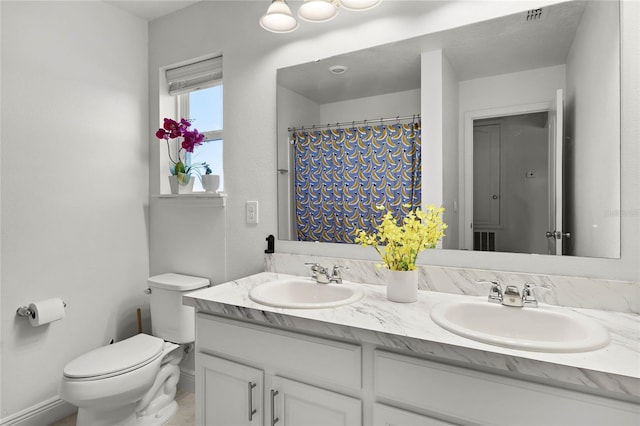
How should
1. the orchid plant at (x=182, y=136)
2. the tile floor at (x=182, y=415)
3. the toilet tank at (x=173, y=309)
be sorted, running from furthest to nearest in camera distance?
the orchid plant at (x=182, y=136) → the toilet tank at (x=173, y=309) → the tile floor at (x=182, y=415)

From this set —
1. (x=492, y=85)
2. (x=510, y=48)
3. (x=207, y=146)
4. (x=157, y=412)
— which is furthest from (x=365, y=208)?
(x=157, y=412)

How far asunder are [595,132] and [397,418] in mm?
1171

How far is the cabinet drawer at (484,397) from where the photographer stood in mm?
800

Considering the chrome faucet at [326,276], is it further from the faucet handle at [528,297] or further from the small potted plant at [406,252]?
the faucet handle at [528,297]

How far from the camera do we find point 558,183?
4.30 feet

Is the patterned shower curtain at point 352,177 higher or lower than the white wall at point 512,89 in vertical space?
lower

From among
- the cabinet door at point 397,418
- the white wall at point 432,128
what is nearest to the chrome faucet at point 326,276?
the white wall at point 432,128

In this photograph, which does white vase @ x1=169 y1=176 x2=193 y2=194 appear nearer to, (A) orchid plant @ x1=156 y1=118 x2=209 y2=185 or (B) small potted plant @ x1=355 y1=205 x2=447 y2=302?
(A) orchid plant @ x1=156 y1=118 x2=209 y2=185

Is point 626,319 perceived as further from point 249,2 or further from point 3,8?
point 3,8

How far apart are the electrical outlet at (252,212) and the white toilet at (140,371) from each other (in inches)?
20.2

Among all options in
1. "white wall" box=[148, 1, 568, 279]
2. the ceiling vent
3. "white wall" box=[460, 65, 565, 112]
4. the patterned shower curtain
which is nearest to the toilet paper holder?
"white wall" box=[148, 1, 568, 279]

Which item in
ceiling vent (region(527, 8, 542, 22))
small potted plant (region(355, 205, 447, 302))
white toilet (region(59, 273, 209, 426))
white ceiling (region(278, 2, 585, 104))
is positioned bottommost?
white toilet (region(59, 273, 209, 426))

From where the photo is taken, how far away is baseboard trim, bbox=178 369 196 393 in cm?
231

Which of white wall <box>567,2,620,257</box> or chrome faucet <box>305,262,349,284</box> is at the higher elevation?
white wall <box>567,2,620,257</box>
